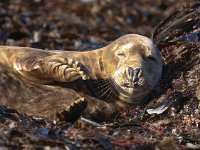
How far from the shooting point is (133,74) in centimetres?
577

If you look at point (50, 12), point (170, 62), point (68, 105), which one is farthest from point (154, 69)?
point (50, 12)

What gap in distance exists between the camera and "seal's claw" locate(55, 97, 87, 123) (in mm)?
5441

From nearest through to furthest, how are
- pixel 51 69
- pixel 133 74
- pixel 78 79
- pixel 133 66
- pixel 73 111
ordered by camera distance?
pixel 73 111
pixel 51 69
pixel 133 74
pixel 133 66
pixel 78 79

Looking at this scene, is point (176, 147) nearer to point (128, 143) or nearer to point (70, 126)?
point (128, 143)

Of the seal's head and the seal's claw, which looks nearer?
the seal's claw

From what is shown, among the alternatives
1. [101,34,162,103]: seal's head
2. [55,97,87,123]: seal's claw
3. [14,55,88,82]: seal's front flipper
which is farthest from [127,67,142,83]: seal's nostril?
[55,97,87,123]: seal's claw

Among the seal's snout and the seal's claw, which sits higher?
the seal's snout

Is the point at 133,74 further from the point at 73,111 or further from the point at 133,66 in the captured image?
the point at 73,111

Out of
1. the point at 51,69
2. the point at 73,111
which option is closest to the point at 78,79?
the point at 51,69

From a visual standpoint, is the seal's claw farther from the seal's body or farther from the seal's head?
the seal's head

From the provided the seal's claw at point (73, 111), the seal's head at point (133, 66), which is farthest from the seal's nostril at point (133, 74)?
the seal's claw at point (73, 111)

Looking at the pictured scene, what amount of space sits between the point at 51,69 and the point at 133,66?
718 mm

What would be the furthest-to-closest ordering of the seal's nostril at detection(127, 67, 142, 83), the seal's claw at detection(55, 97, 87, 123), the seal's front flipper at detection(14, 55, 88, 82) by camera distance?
the seal's nostril at detection(127, 67, 142, 83), the seal's front flipper at detection(14, 55, 88, 82), the seal's claw at detection(55, 97, 87, 123)

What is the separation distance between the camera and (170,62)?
6.61 metres
